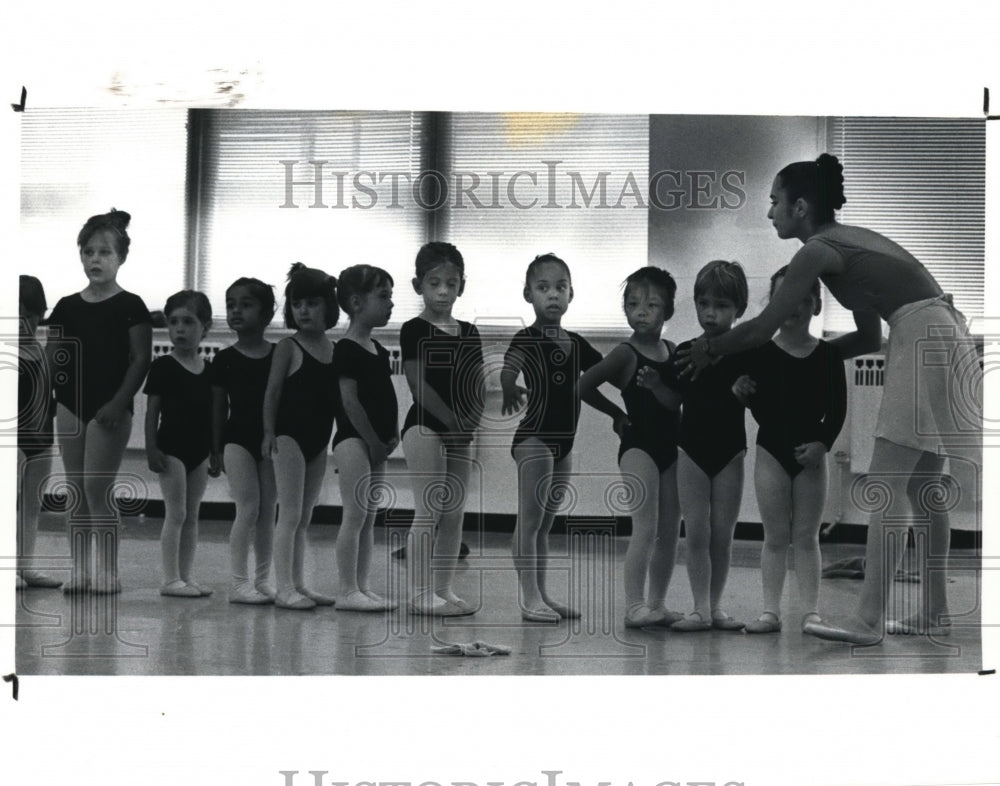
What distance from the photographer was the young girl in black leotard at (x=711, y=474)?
3.07 metres

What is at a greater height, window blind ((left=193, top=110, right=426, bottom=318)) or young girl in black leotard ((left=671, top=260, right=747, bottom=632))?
window blind ((left=193, top=110, right=426, bottom=318))

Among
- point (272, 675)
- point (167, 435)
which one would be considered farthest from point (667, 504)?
point (167, 435)

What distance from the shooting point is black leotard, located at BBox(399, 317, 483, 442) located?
3047 mm

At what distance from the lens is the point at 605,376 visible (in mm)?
3057

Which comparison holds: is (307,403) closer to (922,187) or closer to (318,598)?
(318,598)

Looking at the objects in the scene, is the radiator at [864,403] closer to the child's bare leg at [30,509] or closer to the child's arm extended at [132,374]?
the child's arm extended at [132,374]

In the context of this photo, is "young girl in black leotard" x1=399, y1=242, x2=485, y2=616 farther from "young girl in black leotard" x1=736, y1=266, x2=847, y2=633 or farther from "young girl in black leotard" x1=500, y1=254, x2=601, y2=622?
"young girl in black leotard" x1=736, y1=266, x2=847, y2=633

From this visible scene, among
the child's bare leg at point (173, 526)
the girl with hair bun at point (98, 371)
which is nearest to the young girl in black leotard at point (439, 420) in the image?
the child's bare leg at point (173, 526)

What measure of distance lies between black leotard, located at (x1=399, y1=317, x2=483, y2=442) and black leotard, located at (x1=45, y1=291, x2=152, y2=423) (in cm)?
63

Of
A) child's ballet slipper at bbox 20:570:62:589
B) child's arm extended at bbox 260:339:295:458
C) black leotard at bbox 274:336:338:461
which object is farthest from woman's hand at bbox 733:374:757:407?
child's ballet slipper at bbox 20:570:62:589

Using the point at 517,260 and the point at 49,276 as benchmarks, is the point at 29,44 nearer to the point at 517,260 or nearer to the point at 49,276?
the point at 49,276

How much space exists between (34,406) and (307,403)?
25.2 inches

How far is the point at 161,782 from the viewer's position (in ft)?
9.37

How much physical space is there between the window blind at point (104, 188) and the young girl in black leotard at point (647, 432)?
1.04m
